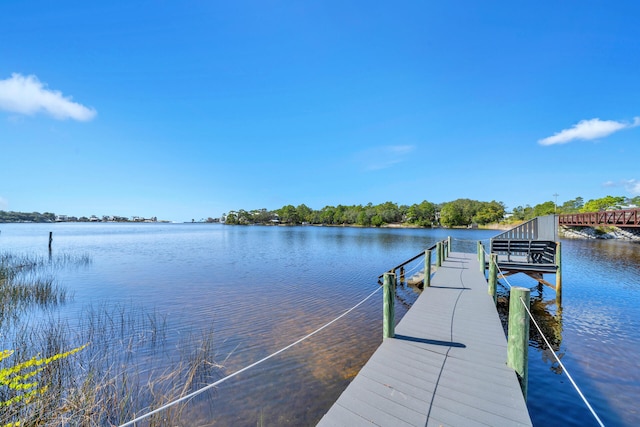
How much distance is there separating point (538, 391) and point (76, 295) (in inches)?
624

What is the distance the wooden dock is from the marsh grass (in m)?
3.12

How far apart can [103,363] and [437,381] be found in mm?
6943

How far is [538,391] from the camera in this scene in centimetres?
534

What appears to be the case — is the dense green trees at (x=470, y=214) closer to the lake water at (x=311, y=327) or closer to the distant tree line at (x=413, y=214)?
the distant tree line at (x=413, y=214)

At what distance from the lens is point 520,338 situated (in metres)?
4.14

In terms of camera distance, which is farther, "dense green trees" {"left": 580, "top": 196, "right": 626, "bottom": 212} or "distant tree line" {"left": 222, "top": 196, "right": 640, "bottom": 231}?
"distant tree line" {"left": 222, "top": 196, "right": 640, "bottom": 231}

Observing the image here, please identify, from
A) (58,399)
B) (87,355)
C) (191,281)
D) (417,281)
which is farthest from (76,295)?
(417,281)

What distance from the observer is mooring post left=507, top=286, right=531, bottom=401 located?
408 centimetres

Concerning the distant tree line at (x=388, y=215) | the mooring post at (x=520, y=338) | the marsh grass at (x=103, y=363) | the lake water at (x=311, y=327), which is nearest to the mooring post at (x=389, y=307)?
the lake water at (x=311, y=327)

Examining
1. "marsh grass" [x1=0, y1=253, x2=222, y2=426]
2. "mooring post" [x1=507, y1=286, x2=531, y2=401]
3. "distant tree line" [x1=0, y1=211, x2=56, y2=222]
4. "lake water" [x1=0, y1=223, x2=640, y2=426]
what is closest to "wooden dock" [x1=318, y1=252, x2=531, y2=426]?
"mooring post" [x1=507, y1=286, x2=531, y2=401]

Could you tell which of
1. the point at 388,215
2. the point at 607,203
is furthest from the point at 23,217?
the point at 607,203

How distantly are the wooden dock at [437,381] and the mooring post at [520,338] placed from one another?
145 millimetres

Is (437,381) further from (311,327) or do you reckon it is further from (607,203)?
(607,203)

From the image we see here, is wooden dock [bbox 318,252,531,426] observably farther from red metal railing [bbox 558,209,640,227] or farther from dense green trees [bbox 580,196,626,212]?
dense green trees [bbox 580,196,626,212]
